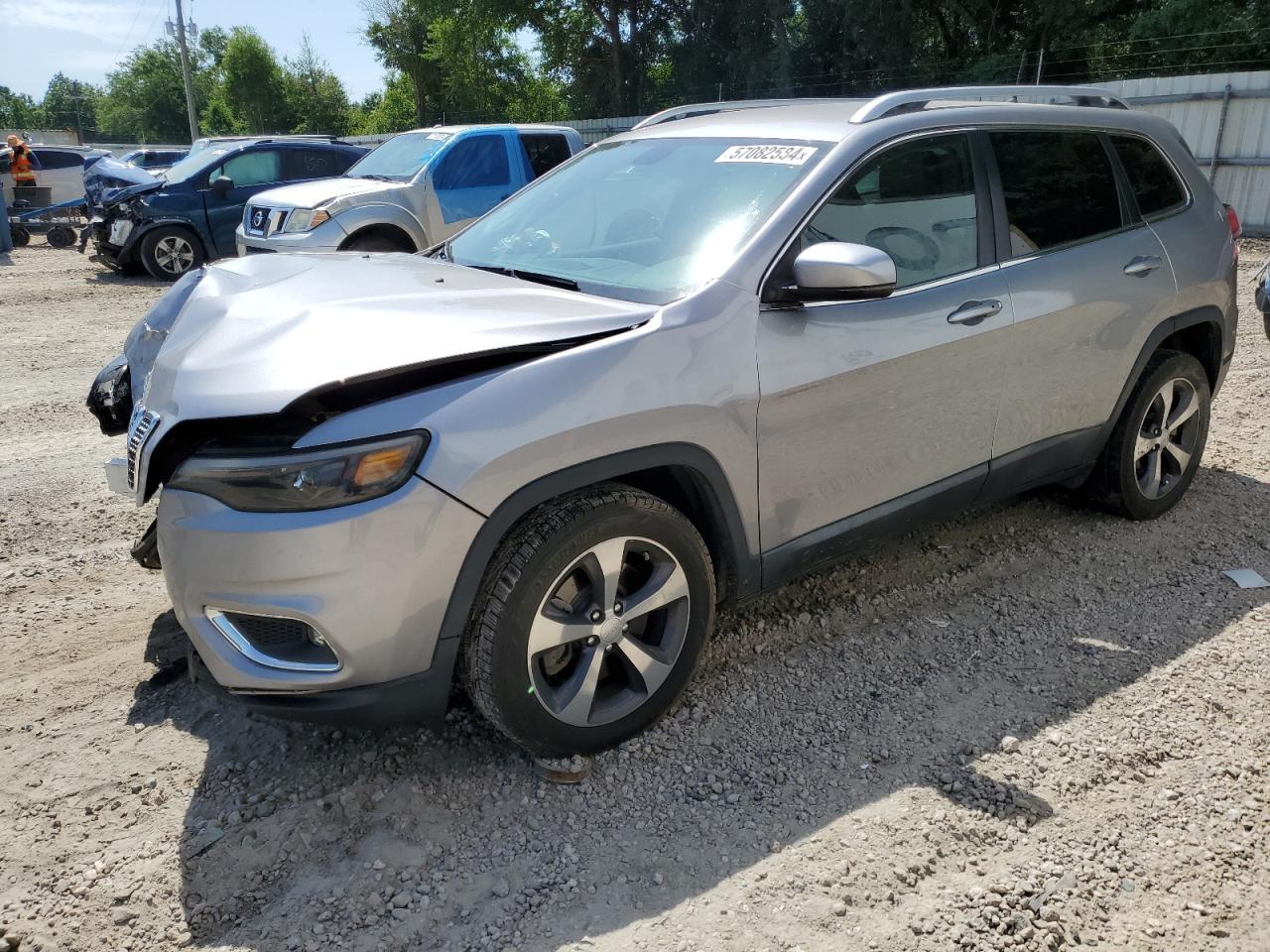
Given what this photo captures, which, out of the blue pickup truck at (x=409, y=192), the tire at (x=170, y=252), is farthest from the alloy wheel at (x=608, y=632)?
the tire at (x=170, y=252)

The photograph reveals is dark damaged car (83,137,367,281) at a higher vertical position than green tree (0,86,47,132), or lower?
lower

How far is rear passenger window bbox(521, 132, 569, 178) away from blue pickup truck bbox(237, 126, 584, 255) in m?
0.01

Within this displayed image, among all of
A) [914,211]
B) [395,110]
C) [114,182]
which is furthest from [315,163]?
[395,110]

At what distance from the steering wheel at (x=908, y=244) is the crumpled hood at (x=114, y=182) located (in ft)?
39.9

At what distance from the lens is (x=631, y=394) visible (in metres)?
2.64

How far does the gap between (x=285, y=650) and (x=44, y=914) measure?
2.74 feet

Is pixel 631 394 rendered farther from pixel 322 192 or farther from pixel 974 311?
pixel 322 192

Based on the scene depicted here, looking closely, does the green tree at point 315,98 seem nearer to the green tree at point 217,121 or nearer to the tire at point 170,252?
the green tree at point 217,121

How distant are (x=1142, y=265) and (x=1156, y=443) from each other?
856mm

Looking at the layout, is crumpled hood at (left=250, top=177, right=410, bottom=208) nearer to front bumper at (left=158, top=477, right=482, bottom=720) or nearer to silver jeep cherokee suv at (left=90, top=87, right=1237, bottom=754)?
silver jeep cherokee suv at (left=90, top=87, right=1237, bottom=754)

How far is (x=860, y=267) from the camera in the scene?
2.81 m

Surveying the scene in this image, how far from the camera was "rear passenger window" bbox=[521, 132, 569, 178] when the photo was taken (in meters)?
10.9

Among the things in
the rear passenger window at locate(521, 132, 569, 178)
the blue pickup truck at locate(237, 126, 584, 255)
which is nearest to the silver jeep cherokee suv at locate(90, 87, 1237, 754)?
the blue pickup truck at locate(237, 126, 584, 255)

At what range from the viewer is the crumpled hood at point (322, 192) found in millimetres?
9750
